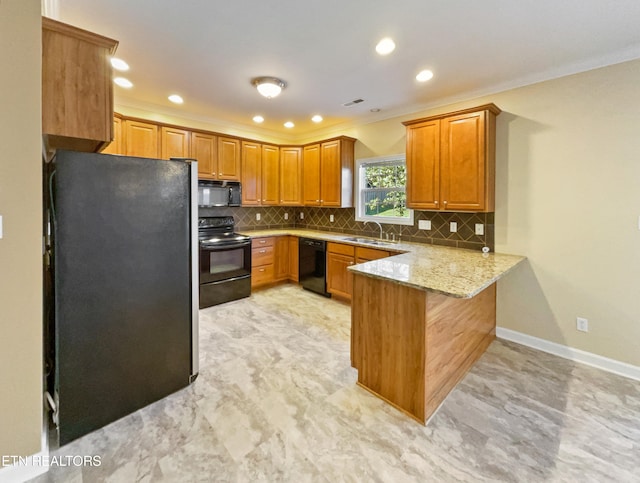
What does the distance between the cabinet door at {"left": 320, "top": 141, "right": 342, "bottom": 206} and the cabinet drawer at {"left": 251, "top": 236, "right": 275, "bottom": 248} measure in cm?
109

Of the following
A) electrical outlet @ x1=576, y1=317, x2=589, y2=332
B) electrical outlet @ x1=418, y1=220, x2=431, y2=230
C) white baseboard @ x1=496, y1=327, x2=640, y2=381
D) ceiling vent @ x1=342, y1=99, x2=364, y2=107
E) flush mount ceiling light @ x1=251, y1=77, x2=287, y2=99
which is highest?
ceiling vent @ x1=342, y1=99, x2=364, y2=107

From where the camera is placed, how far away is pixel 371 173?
467 centimetres

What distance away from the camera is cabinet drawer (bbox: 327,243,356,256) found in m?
4.11

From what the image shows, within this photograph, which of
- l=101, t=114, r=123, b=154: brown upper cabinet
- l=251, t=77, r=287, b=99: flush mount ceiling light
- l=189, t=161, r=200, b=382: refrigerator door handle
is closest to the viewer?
l=189, t=161, r=200, b=382: refrigerator door handle

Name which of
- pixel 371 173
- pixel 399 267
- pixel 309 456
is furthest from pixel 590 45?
pixel 309 456

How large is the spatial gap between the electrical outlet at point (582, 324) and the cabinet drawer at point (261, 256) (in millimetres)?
4014

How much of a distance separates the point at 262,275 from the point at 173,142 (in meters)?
2.40

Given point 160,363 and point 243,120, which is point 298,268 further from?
point 160,363

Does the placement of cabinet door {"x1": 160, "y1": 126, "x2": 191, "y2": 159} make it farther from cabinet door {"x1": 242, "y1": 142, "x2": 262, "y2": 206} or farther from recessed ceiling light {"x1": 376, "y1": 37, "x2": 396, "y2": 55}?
recessed ceiling light {"x1": 376, "y1": 37, "x2": 396, "y2": 55}

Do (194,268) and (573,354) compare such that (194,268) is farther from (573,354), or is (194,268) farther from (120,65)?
(573,354)

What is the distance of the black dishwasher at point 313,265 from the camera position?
4515 millimetres

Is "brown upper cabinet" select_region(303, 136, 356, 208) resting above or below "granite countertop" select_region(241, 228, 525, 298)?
above

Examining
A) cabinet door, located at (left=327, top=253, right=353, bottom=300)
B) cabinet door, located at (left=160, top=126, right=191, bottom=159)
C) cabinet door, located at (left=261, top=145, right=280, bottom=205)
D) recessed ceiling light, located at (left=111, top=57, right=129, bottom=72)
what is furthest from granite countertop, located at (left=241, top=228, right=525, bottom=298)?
cabinet door, located at (left=160, top=126, right=191, bottom=159)

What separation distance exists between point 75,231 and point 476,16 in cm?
301
